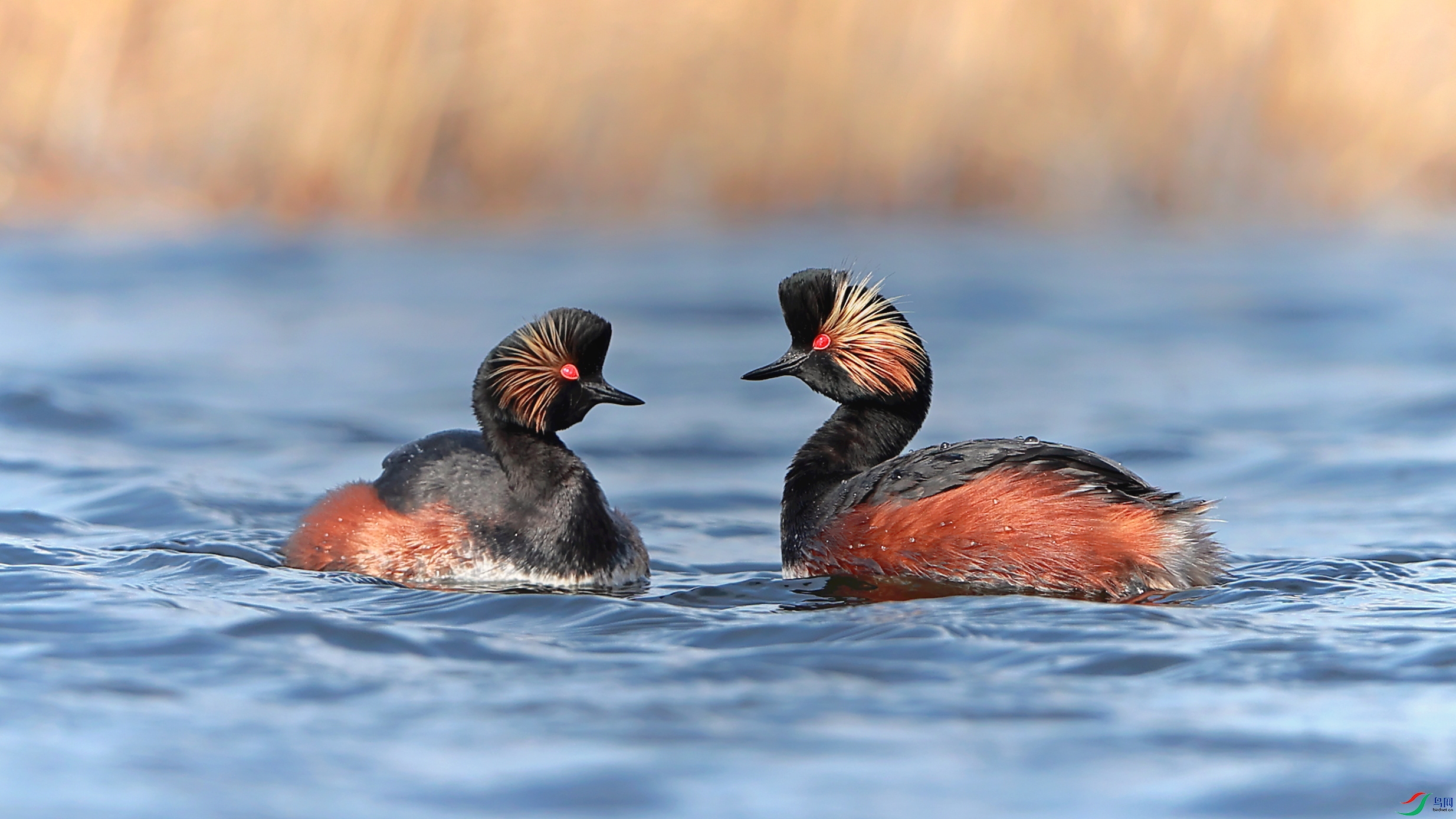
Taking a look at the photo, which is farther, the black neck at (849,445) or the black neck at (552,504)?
the black neck at (849,445)

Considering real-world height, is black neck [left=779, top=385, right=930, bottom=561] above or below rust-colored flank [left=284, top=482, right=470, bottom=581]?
above

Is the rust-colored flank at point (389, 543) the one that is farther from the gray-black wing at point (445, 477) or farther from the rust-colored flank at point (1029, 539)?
the rust-colored flank at point (1029, 539)

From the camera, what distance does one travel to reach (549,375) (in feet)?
23.5

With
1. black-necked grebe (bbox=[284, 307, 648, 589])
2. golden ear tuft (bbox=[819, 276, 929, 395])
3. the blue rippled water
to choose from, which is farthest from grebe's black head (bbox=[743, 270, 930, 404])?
the blue rippled water

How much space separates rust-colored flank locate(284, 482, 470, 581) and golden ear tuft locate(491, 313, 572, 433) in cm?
55

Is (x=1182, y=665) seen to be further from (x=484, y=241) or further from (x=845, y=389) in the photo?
(x=484, y=241)

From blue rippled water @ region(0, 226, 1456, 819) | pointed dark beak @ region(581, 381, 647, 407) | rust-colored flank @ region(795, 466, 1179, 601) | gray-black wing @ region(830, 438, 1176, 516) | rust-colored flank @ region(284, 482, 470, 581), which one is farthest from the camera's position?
pointed dark beak @ region(581, 381, 647, 407)

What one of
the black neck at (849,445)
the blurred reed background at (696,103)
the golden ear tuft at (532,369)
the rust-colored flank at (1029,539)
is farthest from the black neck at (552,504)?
the blurred reed background at (696,103)

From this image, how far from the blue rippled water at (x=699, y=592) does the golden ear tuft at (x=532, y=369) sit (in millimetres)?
957

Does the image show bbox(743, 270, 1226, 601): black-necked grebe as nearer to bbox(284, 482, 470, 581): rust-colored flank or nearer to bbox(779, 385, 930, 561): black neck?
bbox(779, 385, 930, 561): black neck

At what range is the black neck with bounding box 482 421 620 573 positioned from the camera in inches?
281

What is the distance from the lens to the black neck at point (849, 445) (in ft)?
24.3

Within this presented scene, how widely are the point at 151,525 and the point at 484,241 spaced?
9.32m

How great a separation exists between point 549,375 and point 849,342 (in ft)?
4.39
